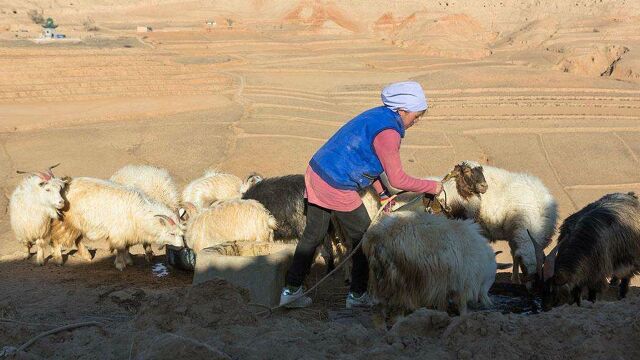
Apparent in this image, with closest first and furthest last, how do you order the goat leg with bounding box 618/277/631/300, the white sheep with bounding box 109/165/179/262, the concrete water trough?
the concrete water trough < the goat leg with bounding box 618/277/631/300 < the white sheep with bounding box 109/165/179/262

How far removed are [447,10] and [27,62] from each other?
2816 centimetres

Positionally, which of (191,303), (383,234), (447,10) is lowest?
(191,303)

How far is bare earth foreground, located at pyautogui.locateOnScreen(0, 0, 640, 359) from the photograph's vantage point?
12.7ft

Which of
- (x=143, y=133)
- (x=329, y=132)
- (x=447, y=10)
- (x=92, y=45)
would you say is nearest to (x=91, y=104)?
(x=143, y=133)

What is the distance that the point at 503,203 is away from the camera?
7477 millimetres

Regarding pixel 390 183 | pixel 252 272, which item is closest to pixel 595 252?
pixel 390 183

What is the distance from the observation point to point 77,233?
27.5 feet

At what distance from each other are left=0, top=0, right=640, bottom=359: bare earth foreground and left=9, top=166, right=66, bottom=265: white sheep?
0.42 metres

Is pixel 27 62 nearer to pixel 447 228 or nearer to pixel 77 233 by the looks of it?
pixel 77 233

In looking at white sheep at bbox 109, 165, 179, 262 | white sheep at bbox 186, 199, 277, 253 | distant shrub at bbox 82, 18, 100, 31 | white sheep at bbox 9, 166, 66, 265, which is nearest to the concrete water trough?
white sheep at bbox 186, 199, 277, 253

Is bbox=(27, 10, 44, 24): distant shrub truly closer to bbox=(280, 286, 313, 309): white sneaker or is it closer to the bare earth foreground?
the bare earth foreground

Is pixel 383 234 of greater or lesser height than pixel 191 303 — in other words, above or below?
above

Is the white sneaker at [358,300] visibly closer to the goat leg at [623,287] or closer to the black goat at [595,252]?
the black goat at [595,252]

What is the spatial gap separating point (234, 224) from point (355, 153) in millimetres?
2282
